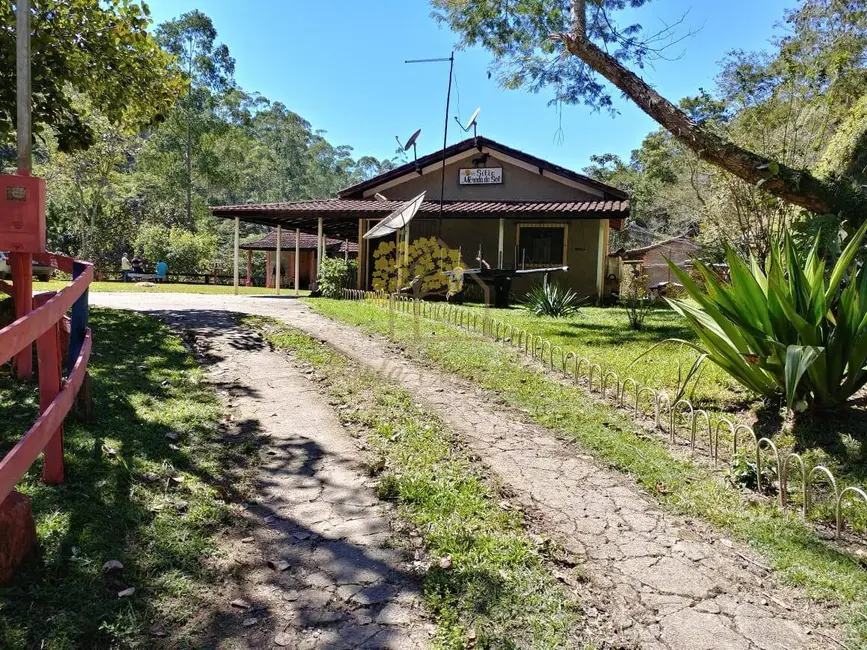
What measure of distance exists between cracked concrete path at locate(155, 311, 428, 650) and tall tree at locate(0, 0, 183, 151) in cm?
548

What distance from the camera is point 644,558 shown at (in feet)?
9.09

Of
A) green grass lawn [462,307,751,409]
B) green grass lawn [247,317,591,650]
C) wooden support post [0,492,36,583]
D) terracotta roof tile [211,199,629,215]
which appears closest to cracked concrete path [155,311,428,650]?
green grass lawn [247,317,591,650]

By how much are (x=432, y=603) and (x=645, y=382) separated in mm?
4004

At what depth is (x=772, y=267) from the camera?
13.3ft

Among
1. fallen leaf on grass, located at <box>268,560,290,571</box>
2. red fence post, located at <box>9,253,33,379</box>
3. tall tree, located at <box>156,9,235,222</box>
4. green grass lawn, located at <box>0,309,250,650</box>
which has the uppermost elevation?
tall tree, located at <box>156,9,235,222</box>

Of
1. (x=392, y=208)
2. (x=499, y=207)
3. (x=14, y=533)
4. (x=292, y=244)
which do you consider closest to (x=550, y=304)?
(x=499, y=207)

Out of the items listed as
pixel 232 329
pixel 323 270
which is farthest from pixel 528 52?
pixel 232 329

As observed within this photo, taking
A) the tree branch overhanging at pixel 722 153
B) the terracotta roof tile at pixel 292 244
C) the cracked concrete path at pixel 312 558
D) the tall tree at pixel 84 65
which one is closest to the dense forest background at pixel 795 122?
the tree branch overhanging at pixel 722 153

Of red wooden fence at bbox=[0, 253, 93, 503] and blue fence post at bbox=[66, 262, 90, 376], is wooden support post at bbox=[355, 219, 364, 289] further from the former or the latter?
blue fence post at bbox=[66, 262, 90, 376]

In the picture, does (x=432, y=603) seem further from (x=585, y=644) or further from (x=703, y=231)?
(x=703, y=231)

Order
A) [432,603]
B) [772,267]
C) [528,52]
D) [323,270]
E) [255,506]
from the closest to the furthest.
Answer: [432,603]
[255,506]
[772,267]
[528,52]
[323,270]

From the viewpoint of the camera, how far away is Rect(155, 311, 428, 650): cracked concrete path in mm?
2172

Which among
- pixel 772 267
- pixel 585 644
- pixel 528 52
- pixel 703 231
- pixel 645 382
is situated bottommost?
pixel 585 644

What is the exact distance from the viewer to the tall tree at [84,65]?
691 centimetres
